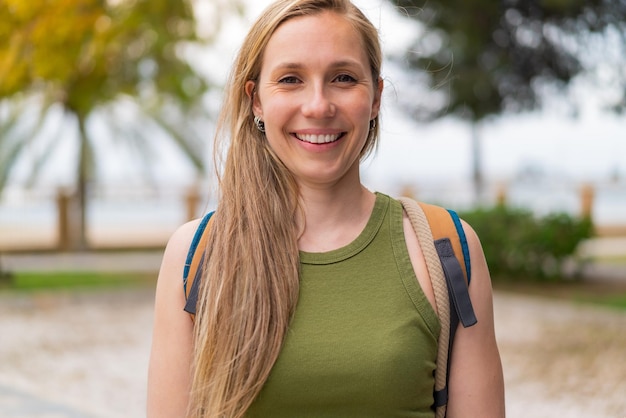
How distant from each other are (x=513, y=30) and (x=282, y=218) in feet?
40.3

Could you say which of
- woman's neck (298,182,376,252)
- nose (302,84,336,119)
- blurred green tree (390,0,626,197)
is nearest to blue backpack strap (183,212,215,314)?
woman's neck (298,182,376,252)

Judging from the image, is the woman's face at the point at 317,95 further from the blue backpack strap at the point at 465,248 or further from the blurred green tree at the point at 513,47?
the blurred green tree at the point at 513,47

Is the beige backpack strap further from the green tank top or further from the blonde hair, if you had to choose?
the blonde hair

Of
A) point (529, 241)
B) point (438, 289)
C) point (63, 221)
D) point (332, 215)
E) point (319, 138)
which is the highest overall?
point (63, 221)

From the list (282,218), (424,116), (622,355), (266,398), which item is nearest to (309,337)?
(266,398)

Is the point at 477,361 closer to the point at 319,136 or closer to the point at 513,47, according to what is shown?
the point at 319,136

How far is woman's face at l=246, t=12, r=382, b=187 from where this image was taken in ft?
6.24

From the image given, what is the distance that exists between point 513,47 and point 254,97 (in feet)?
40.4

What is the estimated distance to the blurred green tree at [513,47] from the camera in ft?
41.6


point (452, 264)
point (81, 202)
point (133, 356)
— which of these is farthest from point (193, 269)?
point (81, 202)

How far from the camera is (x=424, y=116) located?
19.9 m

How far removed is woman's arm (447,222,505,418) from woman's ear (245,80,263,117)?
0.53m

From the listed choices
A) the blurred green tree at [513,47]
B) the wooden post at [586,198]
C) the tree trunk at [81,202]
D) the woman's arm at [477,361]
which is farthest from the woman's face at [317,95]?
the wooden post at [586,198]

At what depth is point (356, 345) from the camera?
185 cm
